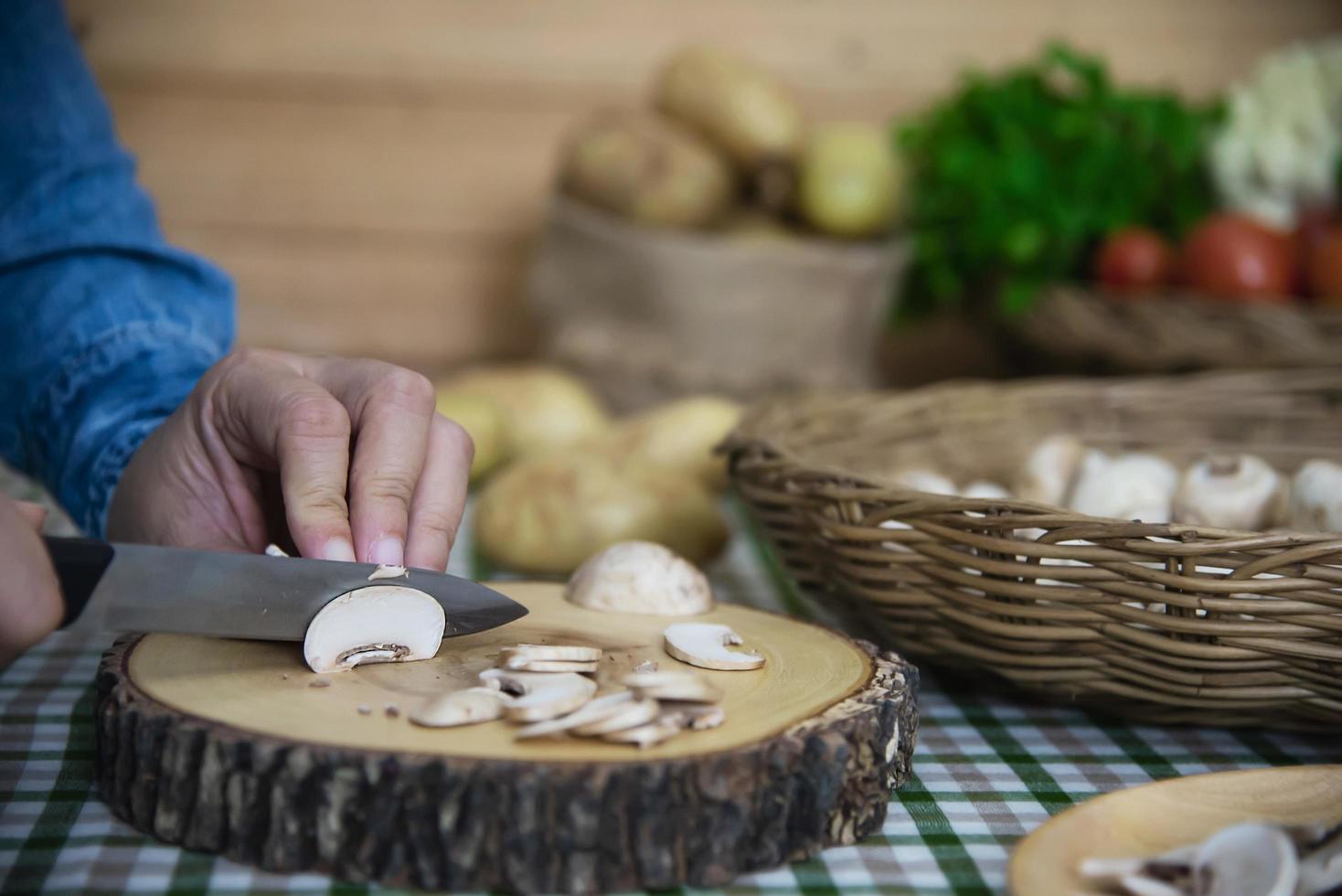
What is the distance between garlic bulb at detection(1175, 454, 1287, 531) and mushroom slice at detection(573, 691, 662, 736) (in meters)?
0.49

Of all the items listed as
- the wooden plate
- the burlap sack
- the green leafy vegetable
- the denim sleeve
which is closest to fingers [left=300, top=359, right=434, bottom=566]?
the denim sleeve

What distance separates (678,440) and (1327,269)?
0.77 meters

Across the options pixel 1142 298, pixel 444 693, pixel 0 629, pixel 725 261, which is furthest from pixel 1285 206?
pixel 0 629

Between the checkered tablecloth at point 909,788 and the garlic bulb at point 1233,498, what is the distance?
161 mm

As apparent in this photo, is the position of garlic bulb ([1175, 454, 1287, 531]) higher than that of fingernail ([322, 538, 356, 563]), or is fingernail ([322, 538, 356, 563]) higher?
garlic bulb ([1175, 454, 1287, 531])

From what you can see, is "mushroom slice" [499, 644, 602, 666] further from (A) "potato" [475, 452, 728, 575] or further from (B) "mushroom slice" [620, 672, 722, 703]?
(A) "potato" [475, 452, 728, 575]

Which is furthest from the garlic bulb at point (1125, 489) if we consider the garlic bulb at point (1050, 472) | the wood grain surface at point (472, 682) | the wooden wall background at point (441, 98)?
the wooden wall background at point (441, 98)

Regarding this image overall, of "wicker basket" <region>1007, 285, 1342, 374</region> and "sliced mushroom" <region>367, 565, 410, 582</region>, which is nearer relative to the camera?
"sliced mushroom" <region>367, 565, 410, 582</region>

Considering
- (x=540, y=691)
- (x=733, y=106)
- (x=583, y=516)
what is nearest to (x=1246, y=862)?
(x=540, y=691)

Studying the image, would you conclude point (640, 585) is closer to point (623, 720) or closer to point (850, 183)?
point (623, 720)

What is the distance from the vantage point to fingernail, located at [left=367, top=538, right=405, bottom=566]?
0.66m

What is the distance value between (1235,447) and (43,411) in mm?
1024

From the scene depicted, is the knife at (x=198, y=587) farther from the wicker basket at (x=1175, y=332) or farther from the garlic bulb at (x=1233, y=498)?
the wicker basket at (x=1175, y=332)

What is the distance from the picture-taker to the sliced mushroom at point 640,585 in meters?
0.76
